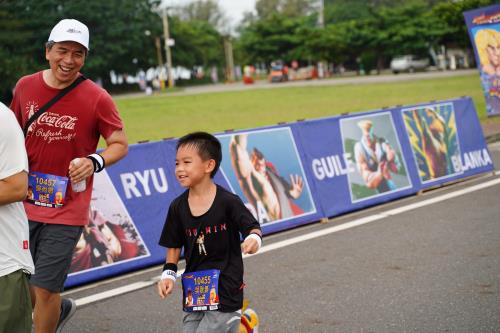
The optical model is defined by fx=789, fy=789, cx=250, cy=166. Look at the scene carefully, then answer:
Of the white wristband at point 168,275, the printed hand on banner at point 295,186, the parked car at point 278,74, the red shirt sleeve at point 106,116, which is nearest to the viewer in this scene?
the white wristband at point 168,275

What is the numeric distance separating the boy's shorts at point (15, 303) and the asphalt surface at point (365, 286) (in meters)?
2.07

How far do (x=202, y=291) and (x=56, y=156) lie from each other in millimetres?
1234

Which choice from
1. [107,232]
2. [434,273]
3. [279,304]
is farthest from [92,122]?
[434,273]

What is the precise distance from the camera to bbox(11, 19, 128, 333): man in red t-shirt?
14.6 ft

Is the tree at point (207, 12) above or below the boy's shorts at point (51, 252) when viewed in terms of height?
above

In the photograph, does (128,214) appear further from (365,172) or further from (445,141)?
(445,141)

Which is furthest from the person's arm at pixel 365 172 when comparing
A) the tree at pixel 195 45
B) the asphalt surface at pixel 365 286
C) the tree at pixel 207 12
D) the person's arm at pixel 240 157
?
the tree at pixel 207 12

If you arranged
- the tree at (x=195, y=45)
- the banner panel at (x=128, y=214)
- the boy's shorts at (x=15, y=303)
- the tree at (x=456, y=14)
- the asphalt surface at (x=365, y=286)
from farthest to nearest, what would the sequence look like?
the tree at (x=195, y=45) < the tree at (x=456, y=14) < the banner panel at (x=128, y=214) < the asphalt surface at (x=365, y=286) < the boy's shorts at (x=15, y=303)


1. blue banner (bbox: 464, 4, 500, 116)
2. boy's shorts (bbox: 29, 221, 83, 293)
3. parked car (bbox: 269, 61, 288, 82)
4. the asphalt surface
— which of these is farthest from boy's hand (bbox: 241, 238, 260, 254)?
parked car (bbox: 269, 61, 288, 82)

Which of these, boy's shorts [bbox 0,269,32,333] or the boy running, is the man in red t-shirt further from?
boy's shorts [bbox 0,269,32,333]

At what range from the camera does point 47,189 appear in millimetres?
4480

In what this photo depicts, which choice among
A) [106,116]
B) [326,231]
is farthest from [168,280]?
[326,231]

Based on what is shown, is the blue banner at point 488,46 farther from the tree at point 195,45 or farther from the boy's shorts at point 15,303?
the tree at point 195,45

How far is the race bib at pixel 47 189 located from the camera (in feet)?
14.6
